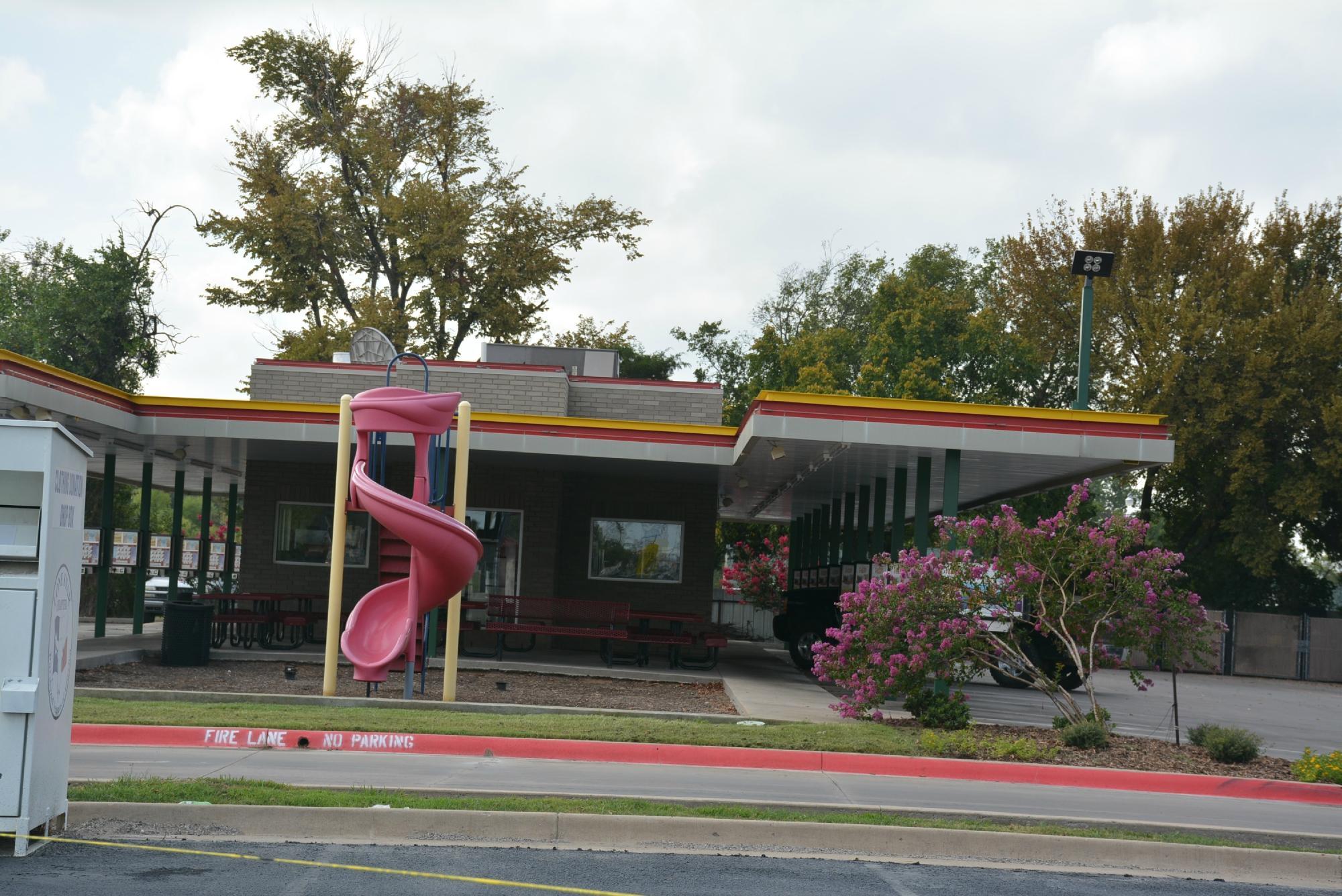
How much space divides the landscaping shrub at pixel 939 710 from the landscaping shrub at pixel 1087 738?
1.49m

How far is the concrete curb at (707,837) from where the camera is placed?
8258 mm

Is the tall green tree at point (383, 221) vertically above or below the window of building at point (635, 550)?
above

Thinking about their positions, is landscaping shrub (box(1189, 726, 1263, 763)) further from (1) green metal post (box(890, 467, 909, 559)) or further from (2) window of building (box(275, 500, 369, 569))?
(2) window of building (box(275, 500, 369, 569))

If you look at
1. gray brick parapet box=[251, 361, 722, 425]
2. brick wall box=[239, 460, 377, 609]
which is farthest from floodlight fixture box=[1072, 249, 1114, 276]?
brick wall box=[239, 460, 377, 609]

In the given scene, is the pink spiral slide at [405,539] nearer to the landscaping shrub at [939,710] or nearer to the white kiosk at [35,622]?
the landscaping shrub at [939,710]

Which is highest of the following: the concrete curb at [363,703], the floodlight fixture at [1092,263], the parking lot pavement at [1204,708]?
the floodlight fixture at [1092,263]

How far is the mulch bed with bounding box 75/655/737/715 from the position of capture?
16.2m

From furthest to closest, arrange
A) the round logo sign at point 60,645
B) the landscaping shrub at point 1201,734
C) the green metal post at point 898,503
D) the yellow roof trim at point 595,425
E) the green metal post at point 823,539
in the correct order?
the green metal post at point 823,539, the green metal post at point 898,503, the yellow roof trim at point 595,425, the landscaping shrub at point 1201,734, the round logo sign at point 60,645

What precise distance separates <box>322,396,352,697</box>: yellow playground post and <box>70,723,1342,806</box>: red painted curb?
3190 mm

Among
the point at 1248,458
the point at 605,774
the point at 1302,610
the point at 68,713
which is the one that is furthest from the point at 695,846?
the point at 1302,610

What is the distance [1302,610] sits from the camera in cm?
4288

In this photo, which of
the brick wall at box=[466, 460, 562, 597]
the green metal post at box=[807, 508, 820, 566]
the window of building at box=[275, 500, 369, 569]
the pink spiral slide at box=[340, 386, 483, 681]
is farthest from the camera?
the green metal post at box=[807, 508, 820, 566]

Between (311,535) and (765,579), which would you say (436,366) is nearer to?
(311,535)

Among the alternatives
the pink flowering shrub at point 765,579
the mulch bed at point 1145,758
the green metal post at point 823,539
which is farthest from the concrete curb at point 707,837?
the pink flowering shrub at point 765,579
